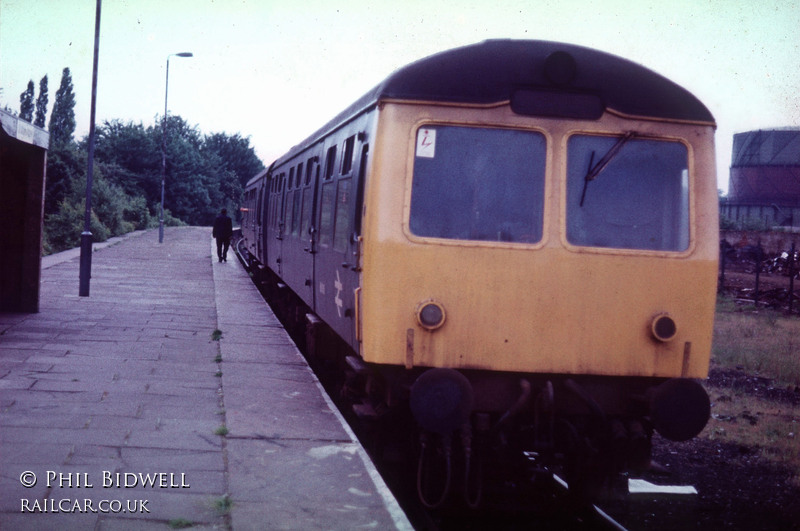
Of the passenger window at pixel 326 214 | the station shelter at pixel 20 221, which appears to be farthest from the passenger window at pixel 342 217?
the station shelter at pixel 20 221

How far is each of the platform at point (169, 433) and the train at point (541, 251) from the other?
89 cm

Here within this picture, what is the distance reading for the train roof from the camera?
226 inches

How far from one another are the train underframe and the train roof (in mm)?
1730

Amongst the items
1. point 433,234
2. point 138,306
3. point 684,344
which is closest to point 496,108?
point 433,234

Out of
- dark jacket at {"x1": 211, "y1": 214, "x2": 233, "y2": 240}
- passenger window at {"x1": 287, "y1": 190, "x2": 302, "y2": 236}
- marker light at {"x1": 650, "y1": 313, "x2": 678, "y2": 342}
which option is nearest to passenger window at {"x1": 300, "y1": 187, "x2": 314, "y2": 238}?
passenger window at {"x1": 287, "y1": 190, "x2": 302, "y2": 236}

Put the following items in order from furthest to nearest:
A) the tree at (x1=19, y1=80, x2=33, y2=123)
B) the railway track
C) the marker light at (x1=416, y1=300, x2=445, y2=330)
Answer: the tree at (x1=19, y1=80, x2=33, y2=123)
the railway track
the marker light at (x1=416, y1=300, x2=445, y2=330)

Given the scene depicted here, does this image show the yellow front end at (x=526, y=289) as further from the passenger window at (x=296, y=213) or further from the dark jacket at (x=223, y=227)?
the dark jacket at (x=223, y=227)

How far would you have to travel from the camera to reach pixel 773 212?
55.1 metres

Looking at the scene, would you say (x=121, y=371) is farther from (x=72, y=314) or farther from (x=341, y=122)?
(x=72, y=314)

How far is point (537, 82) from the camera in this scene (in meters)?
5.82

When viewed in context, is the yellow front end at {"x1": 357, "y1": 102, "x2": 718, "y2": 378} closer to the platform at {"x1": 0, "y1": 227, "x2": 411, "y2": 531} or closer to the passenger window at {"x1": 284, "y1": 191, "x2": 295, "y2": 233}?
the platform at {"x1": 0, "y1": 227, "x2": 411, "y2": 531}

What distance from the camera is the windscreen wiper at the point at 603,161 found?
579 centimetres

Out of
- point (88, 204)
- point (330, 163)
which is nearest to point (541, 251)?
point (330, 163)

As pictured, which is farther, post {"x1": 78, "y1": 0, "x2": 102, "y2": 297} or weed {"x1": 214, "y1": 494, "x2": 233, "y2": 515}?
post {"x1": 78, "y1": 0, "x2": 102, "y2": 297}
